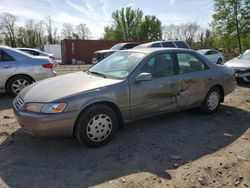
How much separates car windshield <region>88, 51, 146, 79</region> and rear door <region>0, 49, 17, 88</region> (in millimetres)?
3168

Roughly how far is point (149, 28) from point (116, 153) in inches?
2147

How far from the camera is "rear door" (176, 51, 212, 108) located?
532 centimetres

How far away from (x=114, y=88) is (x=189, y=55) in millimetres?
2083

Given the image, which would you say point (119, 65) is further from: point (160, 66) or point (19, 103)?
point (19, 103)

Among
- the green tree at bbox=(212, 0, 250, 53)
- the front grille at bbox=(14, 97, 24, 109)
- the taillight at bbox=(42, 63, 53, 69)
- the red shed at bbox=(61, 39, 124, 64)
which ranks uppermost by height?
the green tree at bbox=(212, 0, 250, 53)

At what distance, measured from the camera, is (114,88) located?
4312 millimetres

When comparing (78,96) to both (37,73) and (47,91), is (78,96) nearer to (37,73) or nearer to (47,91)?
(47,91)

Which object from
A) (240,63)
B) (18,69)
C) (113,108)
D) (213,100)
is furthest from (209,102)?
(240,63)

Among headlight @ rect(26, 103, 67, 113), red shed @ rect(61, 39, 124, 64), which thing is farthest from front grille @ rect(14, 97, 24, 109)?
red shed @ rect(61, 39, 124, 64)

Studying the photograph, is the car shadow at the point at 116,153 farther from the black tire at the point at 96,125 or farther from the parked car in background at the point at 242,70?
the parked car in background at the point at 242,70

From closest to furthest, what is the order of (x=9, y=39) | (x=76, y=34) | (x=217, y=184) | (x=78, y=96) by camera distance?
Result: (x=217, y=184) → (x=78, y=96) → (x=9, y=39) → (x=76, y=34)

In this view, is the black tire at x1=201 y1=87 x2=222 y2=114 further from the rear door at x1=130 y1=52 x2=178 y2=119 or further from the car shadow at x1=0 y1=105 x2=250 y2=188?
the rear door at x1=130 y1=52 x2=178 y2=119

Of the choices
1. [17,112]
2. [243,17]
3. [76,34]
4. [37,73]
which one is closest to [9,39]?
[76,34]

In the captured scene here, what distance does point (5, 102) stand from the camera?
7285mm
